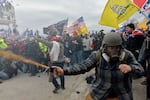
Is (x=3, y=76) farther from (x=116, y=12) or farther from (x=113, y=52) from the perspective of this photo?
(x=113, y=52)

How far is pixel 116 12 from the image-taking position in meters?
7.96

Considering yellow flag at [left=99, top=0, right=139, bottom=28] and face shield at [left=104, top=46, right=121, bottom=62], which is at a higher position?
yellow flag at [left=99, top=0, right=139, bottom=28]

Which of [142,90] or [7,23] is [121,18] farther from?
[7,23]

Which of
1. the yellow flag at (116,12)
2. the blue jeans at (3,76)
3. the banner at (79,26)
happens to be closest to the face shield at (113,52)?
the yellow flag at (116,12)

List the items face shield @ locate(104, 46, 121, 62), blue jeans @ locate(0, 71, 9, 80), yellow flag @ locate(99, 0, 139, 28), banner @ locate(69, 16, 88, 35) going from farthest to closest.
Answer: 1. banner @ locate(69, 16, 88, 35)
2. blue jeans @ locate(0, 71, 9, 80)
3. yellow flag @ locate(99, 0, 139, 28)
4. face shield @ locate(104, 46, 121, 62)

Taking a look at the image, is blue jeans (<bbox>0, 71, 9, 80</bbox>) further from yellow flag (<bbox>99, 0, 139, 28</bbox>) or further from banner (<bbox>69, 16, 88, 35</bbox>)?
banner (<bbox>69, 16, 88, 35</bbox>)


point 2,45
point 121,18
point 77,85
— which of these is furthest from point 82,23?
point 121,18

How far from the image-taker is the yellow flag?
774 centimetres

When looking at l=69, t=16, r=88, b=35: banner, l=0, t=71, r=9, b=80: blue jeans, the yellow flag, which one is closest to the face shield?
the yellow flag

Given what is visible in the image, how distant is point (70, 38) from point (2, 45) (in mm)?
3275

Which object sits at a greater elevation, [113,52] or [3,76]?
[113,52]

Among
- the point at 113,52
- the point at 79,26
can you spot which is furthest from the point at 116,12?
the point at 79,26

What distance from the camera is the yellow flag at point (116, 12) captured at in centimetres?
774

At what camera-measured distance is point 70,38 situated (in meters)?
14.4
